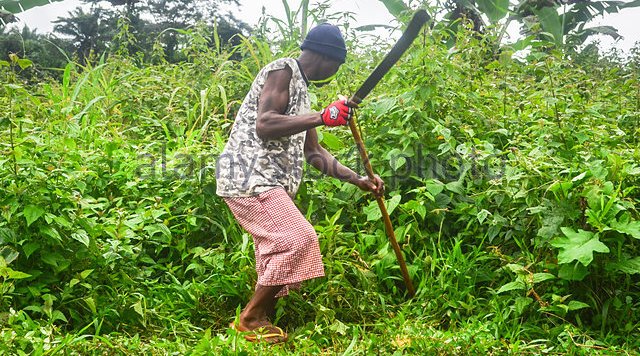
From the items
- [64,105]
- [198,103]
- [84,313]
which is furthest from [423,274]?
[64,105]

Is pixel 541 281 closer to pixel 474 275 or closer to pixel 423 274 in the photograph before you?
pixel 474 275

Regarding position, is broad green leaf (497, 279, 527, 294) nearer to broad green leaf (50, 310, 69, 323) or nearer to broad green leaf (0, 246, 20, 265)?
broad green leaf (50, 310, 69, 323)

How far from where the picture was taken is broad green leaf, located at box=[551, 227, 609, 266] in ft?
10.8

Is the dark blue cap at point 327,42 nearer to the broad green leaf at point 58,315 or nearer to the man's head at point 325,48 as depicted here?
the man's head at point 325,48

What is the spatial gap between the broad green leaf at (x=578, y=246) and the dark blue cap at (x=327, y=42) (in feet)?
4.67

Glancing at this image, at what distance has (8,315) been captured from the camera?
3277 mm

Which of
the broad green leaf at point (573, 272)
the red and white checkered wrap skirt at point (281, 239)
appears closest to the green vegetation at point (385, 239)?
the broad green leaf at point (573, 272)

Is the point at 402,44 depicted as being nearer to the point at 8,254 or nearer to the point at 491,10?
the point at 8,254

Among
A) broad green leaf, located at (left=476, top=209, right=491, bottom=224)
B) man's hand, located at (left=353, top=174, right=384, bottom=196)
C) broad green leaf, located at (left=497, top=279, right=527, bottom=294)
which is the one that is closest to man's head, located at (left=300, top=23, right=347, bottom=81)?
man's hand, located at (left=353, top=174, right=384, bottom=196)

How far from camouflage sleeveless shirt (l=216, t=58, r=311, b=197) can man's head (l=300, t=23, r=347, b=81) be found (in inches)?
4.1

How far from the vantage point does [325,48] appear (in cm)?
348

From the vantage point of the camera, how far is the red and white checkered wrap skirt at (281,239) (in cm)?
339

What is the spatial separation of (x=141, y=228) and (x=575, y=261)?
231 centimetres

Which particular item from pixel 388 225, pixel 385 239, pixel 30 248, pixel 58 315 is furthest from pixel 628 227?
pixel 30 248
